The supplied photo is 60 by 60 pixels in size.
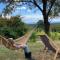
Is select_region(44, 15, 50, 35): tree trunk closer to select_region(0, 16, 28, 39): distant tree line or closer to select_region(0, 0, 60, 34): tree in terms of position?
select_region(0, 0, 60, 34): tree

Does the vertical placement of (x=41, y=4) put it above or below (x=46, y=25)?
above

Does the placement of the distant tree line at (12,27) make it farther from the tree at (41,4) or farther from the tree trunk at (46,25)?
the tree trunk at (46,25)

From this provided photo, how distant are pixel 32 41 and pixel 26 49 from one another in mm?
3865

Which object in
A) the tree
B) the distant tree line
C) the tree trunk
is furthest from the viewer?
the tree

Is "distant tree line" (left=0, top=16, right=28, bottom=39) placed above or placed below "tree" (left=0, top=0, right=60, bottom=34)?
below

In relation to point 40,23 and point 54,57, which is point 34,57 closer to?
point 54,57

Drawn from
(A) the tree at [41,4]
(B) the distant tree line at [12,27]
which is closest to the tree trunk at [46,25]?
(A) the tree at [41,4]

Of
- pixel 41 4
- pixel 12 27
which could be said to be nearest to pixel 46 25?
pixel 12 27

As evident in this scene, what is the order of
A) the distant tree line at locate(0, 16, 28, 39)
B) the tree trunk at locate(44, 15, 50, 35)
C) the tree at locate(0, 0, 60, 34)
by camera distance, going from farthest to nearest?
1. the tree at locate(0, 0, 60, 34)
2. the tree trunk at locate(44, 15, 50, 35)
3. the distant tree line at locate(0, 16, 28, 39)

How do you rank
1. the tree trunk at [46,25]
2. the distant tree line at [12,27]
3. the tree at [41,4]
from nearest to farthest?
the distant tree line at [12,27]
the tree trunk at [46,25]
the tree at [41,4]

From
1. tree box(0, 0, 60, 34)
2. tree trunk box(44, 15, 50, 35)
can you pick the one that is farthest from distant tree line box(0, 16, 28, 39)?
tree trunk box(44, 15, 50, 35)

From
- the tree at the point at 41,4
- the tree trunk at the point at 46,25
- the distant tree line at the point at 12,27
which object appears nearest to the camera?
the distant tree line at the point at 12,27

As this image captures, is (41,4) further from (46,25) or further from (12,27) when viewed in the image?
(12,27)

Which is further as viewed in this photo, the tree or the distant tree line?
the tree
